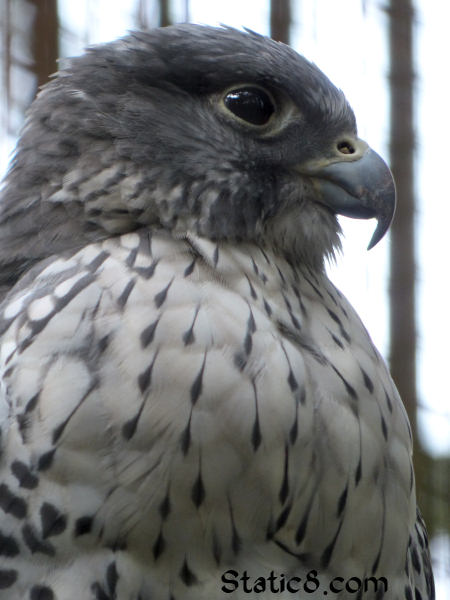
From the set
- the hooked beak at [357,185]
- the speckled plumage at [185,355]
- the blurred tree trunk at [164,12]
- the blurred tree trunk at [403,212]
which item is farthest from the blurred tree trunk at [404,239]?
the hooked beak at [357,185]

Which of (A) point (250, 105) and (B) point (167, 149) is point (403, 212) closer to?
(A) point (250, 105)

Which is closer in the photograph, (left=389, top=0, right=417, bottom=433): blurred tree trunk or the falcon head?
the falcon head

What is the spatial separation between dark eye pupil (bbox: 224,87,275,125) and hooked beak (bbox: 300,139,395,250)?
0.12 meters

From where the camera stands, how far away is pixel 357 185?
2.02 metres

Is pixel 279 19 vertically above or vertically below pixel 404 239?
above

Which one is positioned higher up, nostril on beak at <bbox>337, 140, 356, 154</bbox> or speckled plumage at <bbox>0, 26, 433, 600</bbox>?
nostril on beak at <bbox>337, 140, 356, 154</bbox>

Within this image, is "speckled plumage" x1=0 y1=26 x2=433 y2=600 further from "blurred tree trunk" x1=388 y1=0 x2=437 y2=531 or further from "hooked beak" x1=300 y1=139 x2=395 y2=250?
"blurred tree trunk" x1=388 y1=0 x2=437 y2=531

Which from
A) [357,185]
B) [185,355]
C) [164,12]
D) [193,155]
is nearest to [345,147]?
[357,185]

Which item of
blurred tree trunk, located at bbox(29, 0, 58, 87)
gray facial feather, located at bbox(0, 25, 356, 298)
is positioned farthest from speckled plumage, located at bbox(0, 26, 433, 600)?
blurred tree trunk, located at bbox(29, 0, 58, 87)

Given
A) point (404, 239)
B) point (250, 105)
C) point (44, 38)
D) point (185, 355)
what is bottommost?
point (404, 239)

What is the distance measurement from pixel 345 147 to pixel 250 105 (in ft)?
0.62

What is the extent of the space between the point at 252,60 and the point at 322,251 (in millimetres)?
365

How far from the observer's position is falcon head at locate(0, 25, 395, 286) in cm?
198

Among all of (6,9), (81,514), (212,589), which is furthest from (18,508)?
(6,9)
